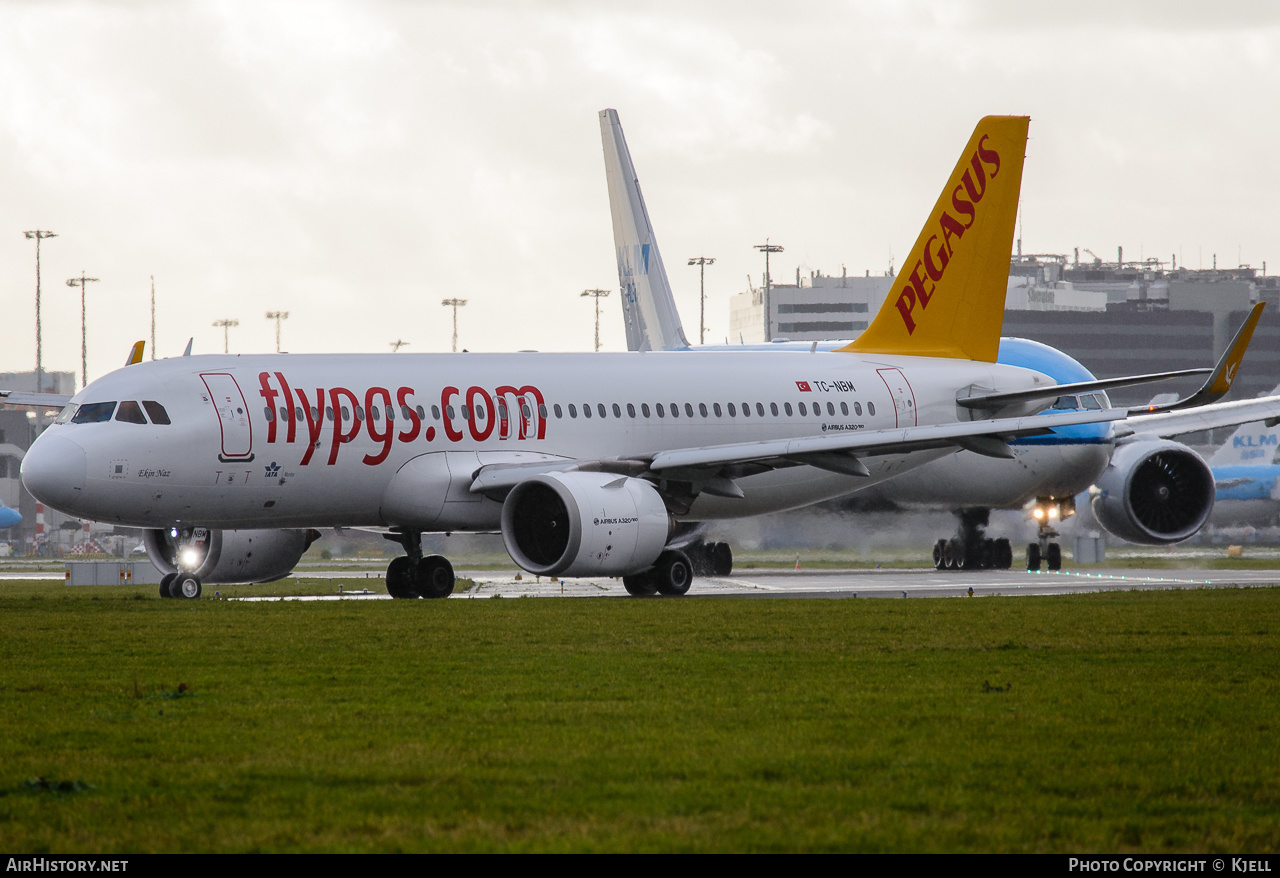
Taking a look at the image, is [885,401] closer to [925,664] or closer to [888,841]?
[925,664]

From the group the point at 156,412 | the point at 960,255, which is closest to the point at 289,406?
the point at 156,412

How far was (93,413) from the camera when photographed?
23766 millimetres

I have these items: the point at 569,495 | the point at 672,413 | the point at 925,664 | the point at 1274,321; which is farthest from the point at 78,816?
the point at 1274,321

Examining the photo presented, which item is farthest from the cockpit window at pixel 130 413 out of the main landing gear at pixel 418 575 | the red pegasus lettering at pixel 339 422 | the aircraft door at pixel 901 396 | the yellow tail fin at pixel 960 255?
the yellow tail fin at pixel 960 255

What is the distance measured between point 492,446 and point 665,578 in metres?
3.28

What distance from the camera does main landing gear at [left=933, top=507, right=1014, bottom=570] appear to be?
130ft

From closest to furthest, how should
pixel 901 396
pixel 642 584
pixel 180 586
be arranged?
pixel 180 586 < pixel 642 584 < pixel 901 396

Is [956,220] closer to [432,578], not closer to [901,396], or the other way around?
[901,396]

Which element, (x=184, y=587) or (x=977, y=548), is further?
(x=977, y=548)

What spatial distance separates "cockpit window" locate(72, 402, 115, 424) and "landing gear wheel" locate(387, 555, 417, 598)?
5174 millimetres

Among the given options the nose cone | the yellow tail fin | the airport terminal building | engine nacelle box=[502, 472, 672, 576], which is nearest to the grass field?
the nose cone

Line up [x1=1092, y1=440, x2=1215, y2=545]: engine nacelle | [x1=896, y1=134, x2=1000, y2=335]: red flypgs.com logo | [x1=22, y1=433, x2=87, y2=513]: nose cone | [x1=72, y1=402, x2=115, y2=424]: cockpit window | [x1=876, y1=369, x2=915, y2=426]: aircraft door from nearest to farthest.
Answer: [x1=22, y1=433, x2=87, y2=513]: nose cone
[x1=72, y1=402, x2=115, y2=424]: cockpit window
[x1=876, y1=369, x2=915, y2=426]: aircraft door
[x1=896, y1=134, x2=1000, y2=335]: red flypgs.com logo
[x1=1092, y1=440, x2=1215, y2=545]: engine nacelle

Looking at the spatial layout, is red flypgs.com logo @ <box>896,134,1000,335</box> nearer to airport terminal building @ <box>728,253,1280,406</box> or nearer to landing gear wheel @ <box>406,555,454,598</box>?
landing gear wheel @ <box>406,555,454,598</box>

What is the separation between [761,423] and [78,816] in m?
22.5
